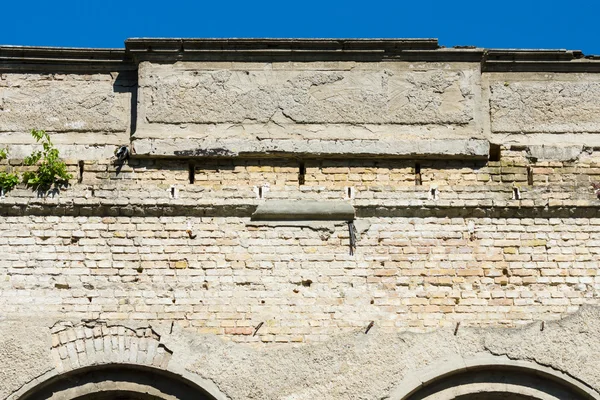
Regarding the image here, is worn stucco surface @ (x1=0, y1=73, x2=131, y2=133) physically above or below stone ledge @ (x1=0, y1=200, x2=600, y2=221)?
above

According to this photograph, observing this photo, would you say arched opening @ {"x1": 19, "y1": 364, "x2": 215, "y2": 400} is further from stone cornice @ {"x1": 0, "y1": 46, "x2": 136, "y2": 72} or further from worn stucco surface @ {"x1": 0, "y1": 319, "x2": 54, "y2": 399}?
stone cornice @ {"x1": 0, "y1": 46, "x2": 136, "y2": 72}

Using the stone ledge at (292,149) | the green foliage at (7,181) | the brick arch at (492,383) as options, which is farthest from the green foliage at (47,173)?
the brick arch at (492,383)

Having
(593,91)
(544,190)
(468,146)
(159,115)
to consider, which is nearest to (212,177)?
(159,115)

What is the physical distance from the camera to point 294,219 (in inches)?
361

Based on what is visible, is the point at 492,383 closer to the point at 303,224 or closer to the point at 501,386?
the point at 501,386

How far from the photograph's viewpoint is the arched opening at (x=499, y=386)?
27.8ft

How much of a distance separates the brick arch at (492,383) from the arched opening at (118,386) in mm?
1673

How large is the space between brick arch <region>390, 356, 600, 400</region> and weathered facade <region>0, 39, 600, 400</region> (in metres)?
0.02

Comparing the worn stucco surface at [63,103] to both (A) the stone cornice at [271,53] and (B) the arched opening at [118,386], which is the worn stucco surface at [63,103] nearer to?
(A) the stone cornice at [271,53]

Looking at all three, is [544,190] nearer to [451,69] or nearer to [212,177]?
[451,69]

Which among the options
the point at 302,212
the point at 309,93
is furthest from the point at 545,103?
the point at 302,212

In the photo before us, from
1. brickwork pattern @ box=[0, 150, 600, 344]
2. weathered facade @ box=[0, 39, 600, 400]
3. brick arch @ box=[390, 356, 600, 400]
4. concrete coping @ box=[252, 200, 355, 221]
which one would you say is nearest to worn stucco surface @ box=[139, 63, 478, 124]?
weathered facade @ box=[0, 39, 600, 400]

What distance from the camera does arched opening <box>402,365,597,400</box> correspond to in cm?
848

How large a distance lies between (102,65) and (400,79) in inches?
107
